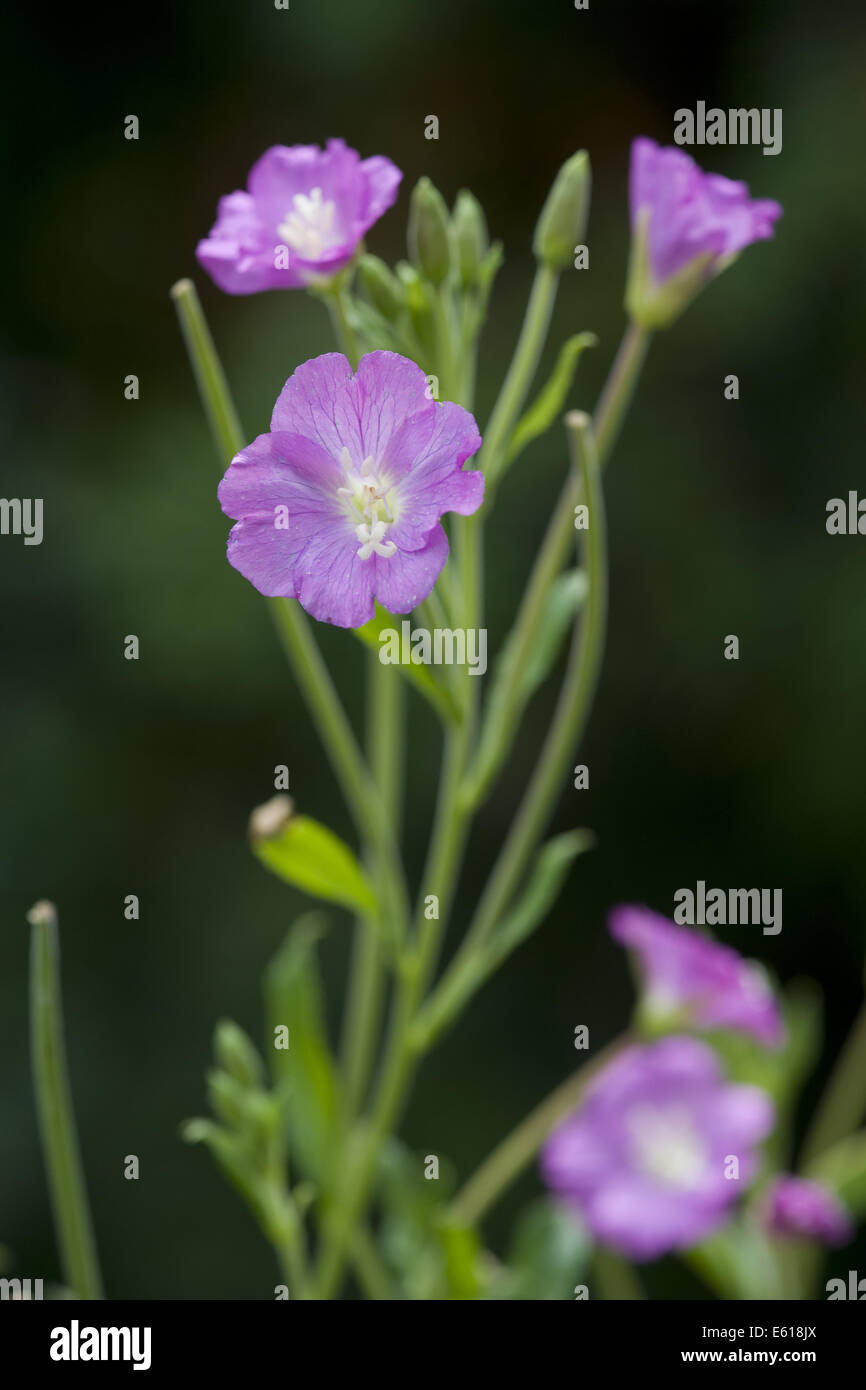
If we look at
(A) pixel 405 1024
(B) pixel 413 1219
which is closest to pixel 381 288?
(A) pixel 405 1024

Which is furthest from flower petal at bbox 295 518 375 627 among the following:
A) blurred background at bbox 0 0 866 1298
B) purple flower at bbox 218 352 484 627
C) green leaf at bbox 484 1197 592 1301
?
blurred background at bbox 0 0 866 1298

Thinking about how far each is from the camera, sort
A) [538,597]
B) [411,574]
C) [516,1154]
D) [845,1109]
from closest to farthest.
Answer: [411,574]
[538,597]
[516,1154]
[845,1109]

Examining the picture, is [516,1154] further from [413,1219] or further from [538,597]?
[538,597]

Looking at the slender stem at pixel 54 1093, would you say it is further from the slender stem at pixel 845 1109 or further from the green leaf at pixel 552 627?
the slender stem at pixel 845 1109

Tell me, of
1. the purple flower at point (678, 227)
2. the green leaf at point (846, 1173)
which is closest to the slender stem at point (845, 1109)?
the green leaf at point (846, 1173)
